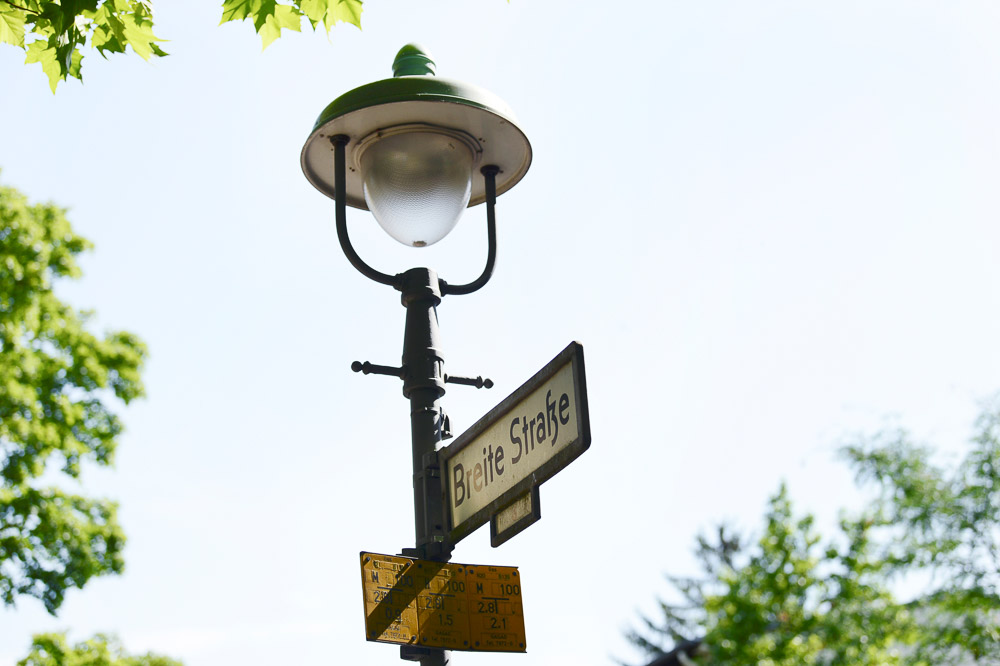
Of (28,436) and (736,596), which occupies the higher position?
(28,436)

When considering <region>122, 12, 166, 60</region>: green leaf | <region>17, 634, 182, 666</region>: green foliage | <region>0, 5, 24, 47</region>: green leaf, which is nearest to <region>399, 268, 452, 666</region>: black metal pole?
<region>122, 12, 166, 60</region>: green leaf

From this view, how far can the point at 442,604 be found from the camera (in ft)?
11.2

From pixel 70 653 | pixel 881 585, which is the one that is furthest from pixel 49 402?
pixel 881 585

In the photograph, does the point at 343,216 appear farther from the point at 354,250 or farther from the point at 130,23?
the point at 130,23

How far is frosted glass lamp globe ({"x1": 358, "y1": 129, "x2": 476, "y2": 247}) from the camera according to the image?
3.95 m

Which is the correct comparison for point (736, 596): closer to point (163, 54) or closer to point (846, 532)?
point (846, 532)

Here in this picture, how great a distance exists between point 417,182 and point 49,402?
1253cm

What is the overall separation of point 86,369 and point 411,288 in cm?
1266

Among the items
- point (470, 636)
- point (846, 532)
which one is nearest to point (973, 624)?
point (846, 532)

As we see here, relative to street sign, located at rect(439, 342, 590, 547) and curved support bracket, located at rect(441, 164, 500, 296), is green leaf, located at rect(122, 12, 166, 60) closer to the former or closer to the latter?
curved support bracket, located at rect(441, 164, 500, 296)

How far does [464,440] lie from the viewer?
3.53 meters

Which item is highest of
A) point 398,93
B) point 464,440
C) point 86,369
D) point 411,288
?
point 86,369

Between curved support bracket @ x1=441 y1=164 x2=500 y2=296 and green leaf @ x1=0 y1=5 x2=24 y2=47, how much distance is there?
1814mm

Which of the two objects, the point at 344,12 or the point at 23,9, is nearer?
the point at 23,9
